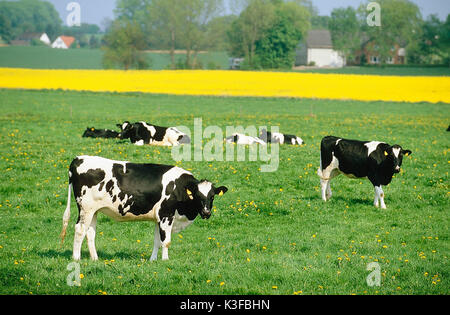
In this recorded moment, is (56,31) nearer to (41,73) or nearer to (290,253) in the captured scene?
(41,73)

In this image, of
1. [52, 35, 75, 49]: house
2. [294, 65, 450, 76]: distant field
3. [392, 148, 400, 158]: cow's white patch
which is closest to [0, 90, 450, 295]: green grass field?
[392, 148, 400, 158]: cow's white patch

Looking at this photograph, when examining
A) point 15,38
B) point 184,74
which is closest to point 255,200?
point 184,74

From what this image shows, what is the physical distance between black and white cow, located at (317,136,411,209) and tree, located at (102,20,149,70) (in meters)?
74.0

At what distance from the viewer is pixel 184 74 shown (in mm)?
75688

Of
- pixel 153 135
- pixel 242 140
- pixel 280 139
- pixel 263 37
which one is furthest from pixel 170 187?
pixel 263 37

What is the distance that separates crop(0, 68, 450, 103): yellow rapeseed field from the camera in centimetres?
5797

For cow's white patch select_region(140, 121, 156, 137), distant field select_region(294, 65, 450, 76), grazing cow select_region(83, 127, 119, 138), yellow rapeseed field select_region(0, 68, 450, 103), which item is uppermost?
distant field select_region(294, 65, 450, 76)

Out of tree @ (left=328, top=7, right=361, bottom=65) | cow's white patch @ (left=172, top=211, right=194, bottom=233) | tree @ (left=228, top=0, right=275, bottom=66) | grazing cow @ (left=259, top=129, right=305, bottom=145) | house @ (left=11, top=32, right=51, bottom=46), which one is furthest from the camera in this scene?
house @ (left=11, top=32, right=51, bottom=46)

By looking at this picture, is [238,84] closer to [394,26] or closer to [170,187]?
[394,26]

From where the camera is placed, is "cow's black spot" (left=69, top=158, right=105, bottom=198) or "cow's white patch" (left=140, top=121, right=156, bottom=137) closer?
"cow's black spot" (left=69, top=158, right=105, bottom=198)

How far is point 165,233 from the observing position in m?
10.5

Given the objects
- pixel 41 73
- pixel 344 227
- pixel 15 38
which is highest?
pixel 15 38

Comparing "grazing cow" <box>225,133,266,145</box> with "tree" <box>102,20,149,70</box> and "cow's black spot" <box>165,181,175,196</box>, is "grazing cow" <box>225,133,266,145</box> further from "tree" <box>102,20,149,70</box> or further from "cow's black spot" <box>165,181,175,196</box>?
"tree" <box>102,20,149,70</box>
